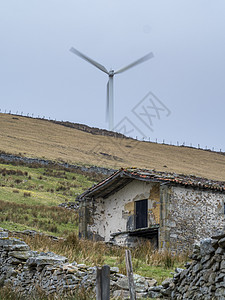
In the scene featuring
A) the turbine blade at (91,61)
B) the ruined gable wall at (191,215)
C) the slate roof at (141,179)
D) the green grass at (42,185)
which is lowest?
the ruined gable wall at (191,215)

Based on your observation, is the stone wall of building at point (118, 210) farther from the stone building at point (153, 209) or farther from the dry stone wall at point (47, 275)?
the dry stone wall at point (47, 275)

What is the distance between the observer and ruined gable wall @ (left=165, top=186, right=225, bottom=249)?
2278cm

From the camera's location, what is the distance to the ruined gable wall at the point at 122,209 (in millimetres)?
24641

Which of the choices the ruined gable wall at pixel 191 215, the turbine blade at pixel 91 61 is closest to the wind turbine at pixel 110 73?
the turbine blade at pixel 91 61

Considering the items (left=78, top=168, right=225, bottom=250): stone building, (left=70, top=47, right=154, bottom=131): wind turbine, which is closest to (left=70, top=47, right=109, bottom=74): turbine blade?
(left=70, top=47, right=154, bottom=131): wind turbine

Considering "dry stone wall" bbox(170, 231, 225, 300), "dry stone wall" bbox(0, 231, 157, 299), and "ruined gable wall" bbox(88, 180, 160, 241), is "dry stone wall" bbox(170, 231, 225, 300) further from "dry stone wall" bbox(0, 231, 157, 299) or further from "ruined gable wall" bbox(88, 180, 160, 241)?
"ruined gable wall" bbox(88, 180, 160, 241)

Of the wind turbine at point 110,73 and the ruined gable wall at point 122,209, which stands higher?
the wind turbine at point 110,73

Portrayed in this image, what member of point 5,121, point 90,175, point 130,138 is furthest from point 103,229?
point 130,138

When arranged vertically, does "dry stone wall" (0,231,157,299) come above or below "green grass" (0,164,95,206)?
below

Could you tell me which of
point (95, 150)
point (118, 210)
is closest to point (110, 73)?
point (118, 210)

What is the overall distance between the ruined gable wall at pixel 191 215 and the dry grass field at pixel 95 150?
49017 millimetres

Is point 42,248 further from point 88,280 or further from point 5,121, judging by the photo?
point 5,121

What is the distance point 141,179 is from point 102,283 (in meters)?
15.5

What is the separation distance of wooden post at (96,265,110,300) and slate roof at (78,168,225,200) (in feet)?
46.5
